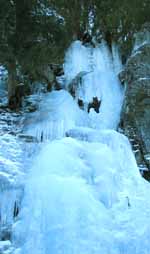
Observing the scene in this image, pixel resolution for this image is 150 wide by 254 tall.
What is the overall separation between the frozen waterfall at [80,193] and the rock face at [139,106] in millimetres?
543

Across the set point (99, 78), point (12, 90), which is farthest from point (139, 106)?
point (12, 90)

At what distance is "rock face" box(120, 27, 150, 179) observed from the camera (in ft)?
34.3

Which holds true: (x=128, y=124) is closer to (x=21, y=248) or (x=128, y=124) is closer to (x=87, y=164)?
(x=87, y=164)

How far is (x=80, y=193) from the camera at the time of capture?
7.53 metres

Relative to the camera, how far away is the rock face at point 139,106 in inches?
412

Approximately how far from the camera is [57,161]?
329 inches

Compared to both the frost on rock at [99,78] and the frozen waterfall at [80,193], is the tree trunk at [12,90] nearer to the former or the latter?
the frozen waterfall at [80,193]

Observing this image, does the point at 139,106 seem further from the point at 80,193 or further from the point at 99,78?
the point at 80,193

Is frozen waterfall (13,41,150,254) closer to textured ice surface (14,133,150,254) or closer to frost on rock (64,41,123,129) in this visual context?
textured ice surface (14,133,150,254)

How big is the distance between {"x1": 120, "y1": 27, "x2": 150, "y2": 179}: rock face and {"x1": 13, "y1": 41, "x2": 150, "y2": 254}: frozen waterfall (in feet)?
1.78

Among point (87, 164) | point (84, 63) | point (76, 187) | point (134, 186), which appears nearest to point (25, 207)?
point (76, 187)

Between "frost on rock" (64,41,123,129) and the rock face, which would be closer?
the rock face

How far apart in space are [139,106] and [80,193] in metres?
4.18

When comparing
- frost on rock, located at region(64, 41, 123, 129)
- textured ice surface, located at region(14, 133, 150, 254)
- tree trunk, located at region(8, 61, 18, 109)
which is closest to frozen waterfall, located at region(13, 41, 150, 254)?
textured ice surface, located at region(14, 133, 150, 254)
